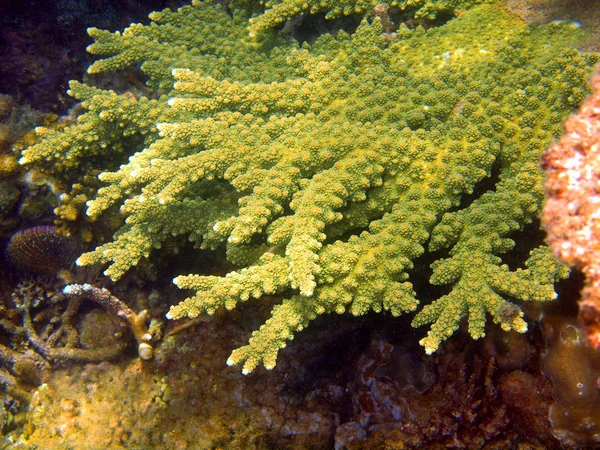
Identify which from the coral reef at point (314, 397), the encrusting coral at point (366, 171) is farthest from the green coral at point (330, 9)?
the coral reef at point (314, 397)

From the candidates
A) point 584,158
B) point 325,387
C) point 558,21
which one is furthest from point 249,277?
point 558,21

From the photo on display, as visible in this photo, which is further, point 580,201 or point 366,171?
point 366,171

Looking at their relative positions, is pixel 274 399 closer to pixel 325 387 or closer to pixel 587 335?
pixel 325 387

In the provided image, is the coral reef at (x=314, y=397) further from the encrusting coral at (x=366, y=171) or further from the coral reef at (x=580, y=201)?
the coral reef at (x=580, y=201)

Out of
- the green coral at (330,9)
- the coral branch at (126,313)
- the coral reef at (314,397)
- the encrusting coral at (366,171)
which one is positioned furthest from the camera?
the coral branch at (126,313)

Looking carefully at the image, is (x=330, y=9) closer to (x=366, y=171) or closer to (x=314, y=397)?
(x=366, y=171)

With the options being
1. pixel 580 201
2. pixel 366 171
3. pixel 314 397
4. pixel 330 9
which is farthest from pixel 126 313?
pixel 580 201
